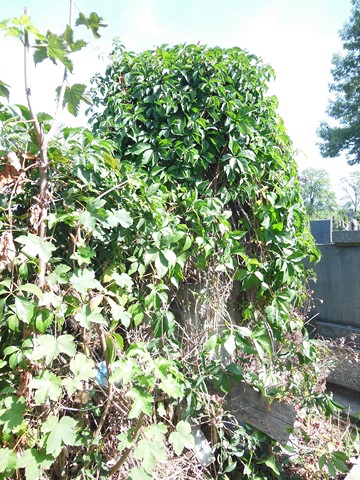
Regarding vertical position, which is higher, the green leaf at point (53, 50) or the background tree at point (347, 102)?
the background tree at point (347, 102)

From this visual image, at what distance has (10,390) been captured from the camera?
1.42 metres

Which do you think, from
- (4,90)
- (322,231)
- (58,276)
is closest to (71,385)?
(58,276)

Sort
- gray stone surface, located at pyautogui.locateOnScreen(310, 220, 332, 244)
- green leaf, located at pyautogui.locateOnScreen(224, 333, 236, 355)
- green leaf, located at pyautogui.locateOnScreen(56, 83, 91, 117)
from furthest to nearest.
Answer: gray stone surface, located at pyautogui.locateOnScreen(310, 220, 332, 244)
green leaf, located at pyautogui.locateOnScreen(224, 333, 236, 355)
green leaf, located at pyautogui.locateOnScreen(56, 83, 91, 117)

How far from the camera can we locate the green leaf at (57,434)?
1.28 metres

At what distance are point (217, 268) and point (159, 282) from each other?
1.14ft

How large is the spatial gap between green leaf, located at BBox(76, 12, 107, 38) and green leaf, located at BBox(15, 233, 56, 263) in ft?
3.29

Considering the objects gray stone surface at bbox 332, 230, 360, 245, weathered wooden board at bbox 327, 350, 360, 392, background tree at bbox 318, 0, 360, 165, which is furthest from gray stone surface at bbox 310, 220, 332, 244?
background tree at bbox 318, 0, 360, 165

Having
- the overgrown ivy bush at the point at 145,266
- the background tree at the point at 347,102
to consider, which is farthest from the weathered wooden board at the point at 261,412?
the background tree at the point at 347,102

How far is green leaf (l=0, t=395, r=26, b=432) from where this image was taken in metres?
1.33

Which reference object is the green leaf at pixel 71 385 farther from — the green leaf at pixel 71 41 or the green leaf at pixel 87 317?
the green leaf at pixel 71 41

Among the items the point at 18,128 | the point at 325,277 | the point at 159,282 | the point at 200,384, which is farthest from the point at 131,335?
the point at 325,277

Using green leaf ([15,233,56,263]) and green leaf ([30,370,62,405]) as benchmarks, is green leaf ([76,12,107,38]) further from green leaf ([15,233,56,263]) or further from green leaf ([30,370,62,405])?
green leaf ([30,370,62,405])

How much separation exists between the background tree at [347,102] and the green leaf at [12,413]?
1403 cm

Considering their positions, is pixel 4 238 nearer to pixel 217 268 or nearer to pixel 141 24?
pixel 217 268
